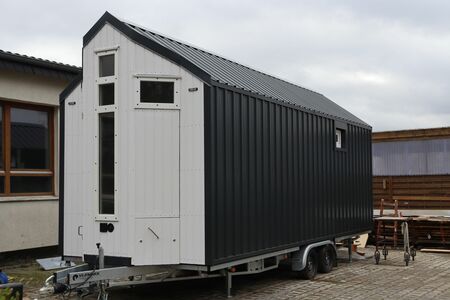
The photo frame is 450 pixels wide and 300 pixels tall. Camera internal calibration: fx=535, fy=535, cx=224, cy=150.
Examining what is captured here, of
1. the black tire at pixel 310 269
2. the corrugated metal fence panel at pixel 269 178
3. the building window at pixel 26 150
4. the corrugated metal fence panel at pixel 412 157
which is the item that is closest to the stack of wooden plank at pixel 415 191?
the corrugated metal fence panel at pixel 412 157

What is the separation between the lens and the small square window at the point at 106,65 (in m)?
7.31

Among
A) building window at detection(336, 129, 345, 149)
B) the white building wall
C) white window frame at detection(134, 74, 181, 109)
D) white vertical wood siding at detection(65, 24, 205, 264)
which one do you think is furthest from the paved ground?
white window frame at detection(134, 74, 181, 109)

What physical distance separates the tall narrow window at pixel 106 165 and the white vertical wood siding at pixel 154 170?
0.09 metres

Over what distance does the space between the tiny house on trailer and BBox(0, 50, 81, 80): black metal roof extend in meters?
2.57

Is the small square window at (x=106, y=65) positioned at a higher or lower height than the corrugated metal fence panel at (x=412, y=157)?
higher

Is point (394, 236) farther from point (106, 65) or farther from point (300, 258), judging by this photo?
Result: point (106, 65)

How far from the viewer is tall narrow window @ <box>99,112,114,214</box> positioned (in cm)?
717

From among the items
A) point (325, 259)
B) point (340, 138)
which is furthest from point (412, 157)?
point (325, 259)

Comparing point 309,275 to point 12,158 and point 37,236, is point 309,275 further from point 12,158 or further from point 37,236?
point 12,158

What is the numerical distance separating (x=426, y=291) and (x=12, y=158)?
8206 mm

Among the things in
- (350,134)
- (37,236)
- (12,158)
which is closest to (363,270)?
(350,134)

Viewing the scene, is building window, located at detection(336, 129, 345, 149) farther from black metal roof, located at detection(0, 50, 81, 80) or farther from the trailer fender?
black metal roof, located at detection(0, 50, 81, 80)

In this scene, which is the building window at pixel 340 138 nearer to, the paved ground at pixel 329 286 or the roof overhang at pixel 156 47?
the paved ground at pixel 329 286

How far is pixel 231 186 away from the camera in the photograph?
7.45 m
